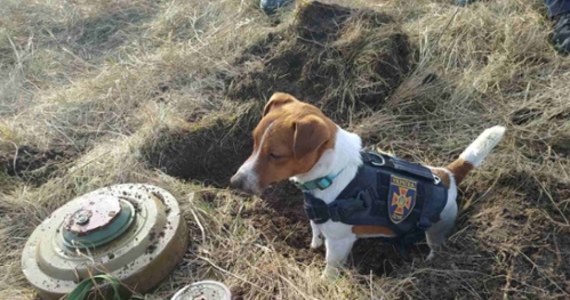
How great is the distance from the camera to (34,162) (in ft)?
14.2

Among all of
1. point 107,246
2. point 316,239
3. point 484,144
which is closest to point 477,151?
point 484,144

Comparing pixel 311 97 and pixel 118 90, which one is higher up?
pixel 311 97

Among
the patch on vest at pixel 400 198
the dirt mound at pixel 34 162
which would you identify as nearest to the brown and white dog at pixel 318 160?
the patch on vest at pixel 400 198

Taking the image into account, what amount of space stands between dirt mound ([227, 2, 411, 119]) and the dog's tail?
1.18m

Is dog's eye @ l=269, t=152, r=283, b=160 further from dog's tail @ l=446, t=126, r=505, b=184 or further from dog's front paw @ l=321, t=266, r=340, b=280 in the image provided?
dog's tail @ l=446, t=126, r=505, b=184

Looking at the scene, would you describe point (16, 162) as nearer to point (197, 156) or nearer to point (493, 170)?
point (197, 156)

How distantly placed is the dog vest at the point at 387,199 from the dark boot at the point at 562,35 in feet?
7.33

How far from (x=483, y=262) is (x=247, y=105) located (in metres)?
2.33

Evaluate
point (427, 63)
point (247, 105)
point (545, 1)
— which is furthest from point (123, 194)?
point (545, 1)

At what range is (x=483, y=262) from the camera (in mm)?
2803

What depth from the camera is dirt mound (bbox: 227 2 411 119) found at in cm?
427

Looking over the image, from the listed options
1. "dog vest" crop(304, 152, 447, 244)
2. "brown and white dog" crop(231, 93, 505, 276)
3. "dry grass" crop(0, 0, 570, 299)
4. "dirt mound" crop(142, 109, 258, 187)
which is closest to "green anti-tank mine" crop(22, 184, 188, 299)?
"dry grass" crop(0, 0, 570, 299)

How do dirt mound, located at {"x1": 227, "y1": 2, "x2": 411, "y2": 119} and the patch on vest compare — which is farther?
dirt mound, located at {"x1": 227, "y1": 2, "x2": 411, "y2": 119}

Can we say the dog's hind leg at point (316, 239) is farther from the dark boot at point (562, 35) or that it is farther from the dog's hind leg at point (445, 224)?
the dark boot at point (562, 35)
